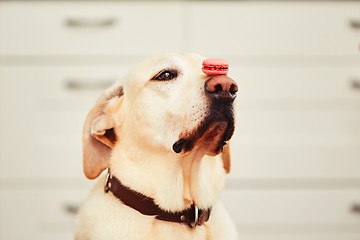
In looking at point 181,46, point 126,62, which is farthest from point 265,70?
point 126,62

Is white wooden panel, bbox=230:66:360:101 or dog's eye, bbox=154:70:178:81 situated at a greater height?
dog's eye, bbox=154:70:178:81

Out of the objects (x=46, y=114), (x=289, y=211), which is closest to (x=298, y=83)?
(x=289, y=211)

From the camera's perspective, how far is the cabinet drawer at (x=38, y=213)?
6.09ft

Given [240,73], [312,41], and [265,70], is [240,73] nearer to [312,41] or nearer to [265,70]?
[265,70]

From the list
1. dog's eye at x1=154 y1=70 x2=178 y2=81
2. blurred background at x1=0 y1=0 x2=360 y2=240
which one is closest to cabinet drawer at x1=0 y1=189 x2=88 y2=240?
blurred background at x1=0 y1=0 x2=360 y2=240

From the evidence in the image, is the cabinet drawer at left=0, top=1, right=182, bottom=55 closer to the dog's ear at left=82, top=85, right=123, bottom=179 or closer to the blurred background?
the blurred background

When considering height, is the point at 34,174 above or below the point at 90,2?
below

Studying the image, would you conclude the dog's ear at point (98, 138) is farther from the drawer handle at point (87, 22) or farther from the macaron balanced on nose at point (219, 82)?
the drawer handle at point (87, 22)

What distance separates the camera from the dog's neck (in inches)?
41.8

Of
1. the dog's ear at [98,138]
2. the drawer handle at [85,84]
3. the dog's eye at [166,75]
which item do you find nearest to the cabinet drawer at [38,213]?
the drawer handle at [85,84]

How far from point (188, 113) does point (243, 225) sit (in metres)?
0.98

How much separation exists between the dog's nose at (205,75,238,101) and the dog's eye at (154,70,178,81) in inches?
5.1

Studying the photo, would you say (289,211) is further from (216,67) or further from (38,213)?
(216,67)

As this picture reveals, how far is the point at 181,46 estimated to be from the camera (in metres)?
1.86
